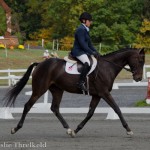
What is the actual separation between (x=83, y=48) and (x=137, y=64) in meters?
1.26

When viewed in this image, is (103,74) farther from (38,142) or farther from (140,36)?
(140,36)

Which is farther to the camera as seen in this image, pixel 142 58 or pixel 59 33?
pixel 59 33

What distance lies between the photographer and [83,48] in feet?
44.6

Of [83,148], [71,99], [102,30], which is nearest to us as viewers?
[83,148]

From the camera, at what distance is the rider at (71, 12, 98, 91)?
13.6 metres

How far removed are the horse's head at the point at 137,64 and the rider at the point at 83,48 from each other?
0.85 meters

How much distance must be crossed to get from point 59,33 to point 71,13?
4.25 metres

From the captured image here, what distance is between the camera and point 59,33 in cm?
7256

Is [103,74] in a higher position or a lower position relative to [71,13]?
higher

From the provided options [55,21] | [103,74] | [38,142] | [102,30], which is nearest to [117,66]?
[103,74]

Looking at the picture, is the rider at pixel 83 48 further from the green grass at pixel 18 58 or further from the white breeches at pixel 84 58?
the green grass at pixel 18 58

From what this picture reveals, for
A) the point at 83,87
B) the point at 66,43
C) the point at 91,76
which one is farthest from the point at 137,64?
the point at 66,43

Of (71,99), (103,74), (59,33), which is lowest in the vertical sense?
(59,33)

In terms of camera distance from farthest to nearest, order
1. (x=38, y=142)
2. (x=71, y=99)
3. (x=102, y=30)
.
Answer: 1. (x=102, y=30)
2. (x=71, y=99)
3. (x=38, y=142)
